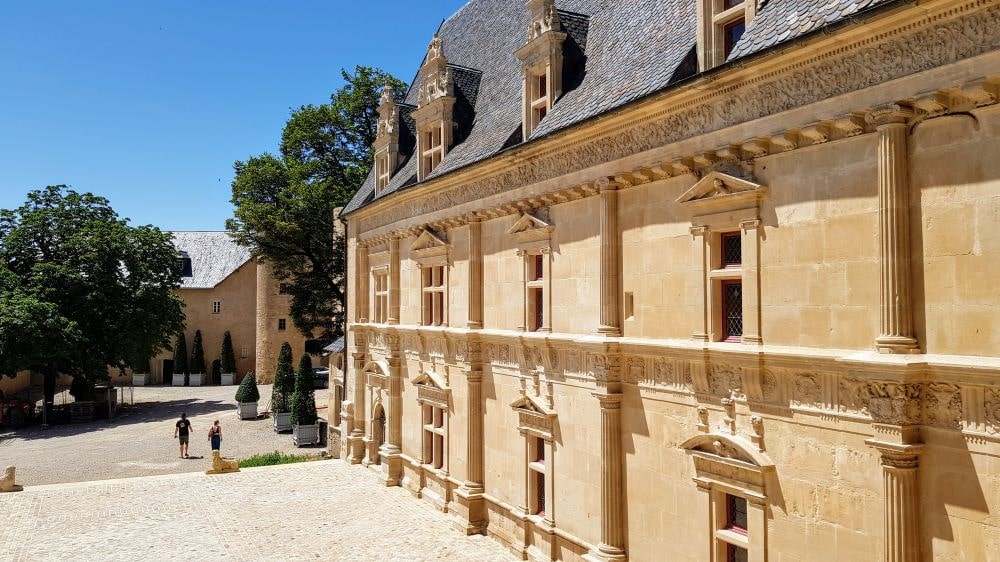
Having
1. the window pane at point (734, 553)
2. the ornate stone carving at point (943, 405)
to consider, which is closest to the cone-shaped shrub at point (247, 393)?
the window pane at point (734, 553)

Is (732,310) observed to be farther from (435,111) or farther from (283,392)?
(283,392)

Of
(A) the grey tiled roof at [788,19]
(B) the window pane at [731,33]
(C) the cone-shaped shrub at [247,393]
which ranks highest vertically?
Answer: (B) the window pane at [731,33]

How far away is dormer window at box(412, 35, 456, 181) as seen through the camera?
1895 centimetres

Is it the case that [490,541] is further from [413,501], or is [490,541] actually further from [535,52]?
[535,52]

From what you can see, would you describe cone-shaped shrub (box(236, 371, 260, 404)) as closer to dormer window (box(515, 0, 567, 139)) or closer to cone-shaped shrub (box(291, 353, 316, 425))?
cone-shaped shrub (box(291, 353, 316, 425))

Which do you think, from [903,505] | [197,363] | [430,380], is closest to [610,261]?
[903,505]

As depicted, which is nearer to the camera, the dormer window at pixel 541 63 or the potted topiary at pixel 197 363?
the dormer window at pixel 541 63

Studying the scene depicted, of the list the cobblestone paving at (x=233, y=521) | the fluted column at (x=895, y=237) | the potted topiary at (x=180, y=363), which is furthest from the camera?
the potted topiary at (x=180, y=363)

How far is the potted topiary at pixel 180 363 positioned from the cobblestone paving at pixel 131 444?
424 inches

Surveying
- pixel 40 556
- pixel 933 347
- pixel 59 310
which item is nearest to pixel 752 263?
pixel 933 347

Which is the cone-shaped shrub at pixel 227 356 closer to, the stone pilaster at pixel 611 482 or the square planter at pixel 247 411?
the square planter at pixel 247 411

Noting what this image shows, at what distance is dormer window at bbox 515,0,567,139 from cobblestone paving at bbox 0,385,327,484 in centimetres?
2122

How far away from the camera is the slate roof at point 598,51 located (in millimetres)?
9453

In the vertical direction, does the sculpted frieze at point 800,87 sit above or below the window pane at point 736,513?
above
